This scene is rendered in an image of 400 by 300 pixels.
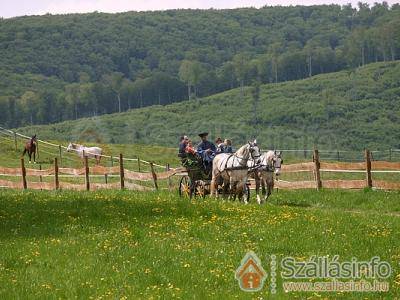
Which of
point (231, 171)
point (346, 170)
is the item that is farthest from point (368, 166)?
point (231, 171)

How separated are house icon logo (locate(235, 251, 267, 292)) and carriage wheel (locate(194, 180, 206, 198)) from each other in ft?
47.2

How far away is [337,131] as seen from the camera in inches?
6191

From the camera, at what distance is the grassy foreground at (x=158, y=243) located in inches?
514

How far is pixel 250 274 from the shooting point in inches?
539

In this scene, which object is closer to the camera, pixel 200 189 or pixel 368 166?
pixel 368 166

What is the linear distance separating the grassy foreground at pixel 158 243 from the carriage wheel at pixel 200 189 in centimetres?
540

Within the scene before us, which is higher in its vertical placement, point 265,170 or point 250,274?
point 265,170

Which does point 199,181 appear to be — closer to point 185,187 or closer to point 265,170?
point 185,187

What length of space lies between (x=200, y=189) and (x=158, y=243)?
42.5 feet

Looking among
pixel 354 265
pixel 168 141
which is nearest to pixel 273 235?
pixel 354 265

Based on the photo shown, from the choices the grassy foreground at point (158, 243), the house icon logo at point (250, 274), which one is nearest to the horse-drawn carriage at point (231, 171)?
the grassy foreground at point (158, 243)

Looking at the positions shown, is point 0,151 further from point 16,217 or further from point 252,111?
point 252,111

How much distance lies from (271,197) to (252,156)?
3472 millimetres

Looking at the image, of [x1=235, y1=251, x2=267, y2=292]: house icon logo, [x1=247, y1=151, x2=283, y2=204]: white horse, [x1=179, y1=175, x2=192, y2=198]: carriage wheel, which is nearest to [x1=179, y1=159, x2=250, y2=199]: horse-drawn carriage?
[x1=179, y1=175, x2=192, y2=198]: carriage wheel
